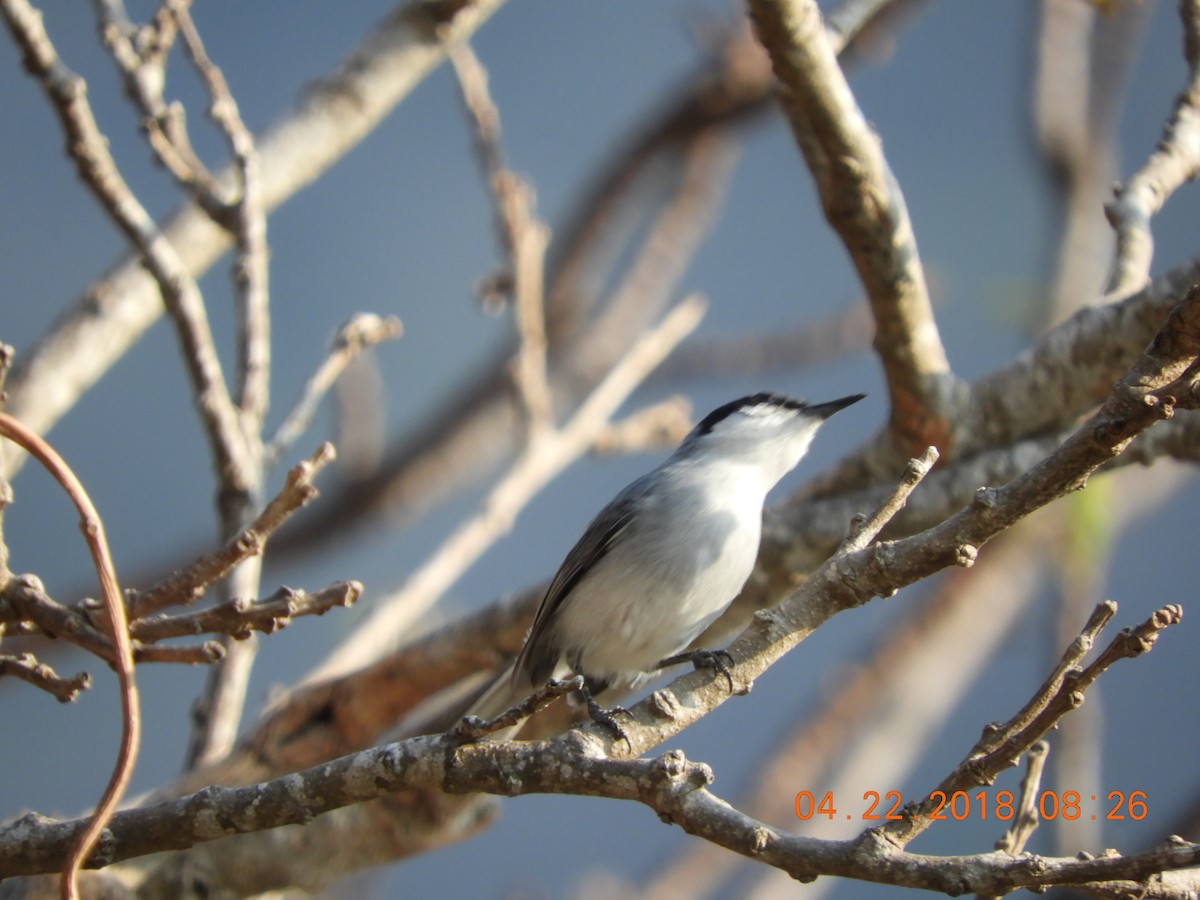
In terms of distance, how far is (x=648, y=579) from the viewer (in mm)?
2523

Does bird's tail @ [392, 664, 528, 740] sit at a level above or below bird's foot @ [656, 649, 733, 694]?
above

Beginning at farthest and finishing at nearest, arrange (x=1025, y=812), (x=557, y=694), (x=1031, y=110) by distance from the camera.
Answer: (x=1031, y=110) < (x=1025, y=812) < (x=557, y=694)

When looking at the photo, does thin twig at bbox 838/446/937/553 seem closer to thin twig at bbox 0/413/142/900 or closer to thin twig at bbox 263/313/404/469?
thin twig at bbox 0/413/142/900

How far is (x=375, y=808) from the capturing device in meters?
2.66

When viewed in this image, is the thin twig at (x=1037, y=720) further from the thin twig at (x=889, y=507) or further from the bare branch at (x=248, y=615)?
the bare branch at (x=248, y=615)

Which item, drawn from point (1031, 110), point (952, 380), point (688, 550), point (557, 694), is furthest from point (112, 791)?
point (1031, 110)

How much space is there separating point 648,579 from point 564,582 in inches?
9.6

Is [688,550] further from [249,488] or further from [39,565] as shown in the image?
[39,565]

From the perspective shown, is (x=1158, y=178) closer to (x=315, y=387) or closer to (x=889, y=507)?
(x=889, y=507)

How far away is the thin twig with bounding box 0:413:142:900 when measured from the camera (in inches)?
56.3

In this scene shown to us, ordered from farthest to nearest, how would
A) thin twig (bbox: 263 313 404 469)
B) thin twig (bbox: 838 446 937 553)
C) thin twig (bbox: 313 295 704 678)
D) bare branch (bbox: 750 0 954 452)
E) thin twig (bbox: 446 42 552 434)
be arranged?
thin twig (bbox: 446 42 552 434), thin twig (bbox: 313 295 704 678), thin twig (bbox: 263 313 404 469), bare branch (bbox: 750 0 954 452), thin twig (bbox: 838 446 937 553)

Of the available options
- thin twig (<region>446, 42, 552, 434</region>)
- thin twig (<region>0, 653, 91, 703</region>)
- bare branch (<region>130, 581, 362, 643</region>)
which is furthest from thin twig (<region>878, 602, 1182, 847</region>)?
thin twig (<region>446, 42, 552, 434</region>)

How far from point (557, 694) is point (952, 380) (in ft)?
4.94
